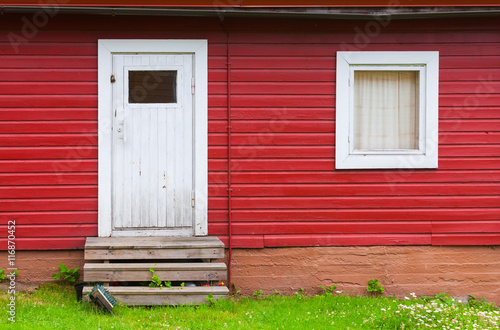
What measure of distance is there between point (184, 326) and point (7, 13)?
13.4ft

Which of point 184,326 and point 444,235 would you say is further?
point 444,235

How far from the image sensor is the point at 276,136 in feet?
23.0

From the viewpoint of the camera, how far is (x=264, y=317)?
6.01 metres

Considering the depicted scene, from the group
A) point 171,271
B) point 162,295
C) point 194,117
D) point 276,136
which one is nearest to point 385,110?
point 276,136

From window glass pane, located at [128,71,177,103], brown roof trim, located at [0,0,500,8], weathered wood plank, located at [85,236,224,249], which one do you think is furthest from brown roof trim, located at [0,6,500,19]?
weathered wood plank, located at [85,236,224,249]

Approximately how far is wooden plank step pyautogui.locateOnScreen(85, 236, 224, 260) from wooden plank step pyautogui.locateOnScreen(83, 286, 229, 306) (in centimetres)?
39

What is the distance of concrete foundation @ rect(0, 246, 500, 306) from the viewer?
6973 mm

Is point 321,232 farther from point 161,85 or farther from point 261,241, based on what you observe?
point 161,85

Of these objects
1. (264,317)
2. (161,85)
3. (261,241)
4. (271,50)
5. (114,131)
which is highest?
(271,50)

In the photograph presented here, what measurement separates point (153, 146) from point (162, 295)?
70.5 inches

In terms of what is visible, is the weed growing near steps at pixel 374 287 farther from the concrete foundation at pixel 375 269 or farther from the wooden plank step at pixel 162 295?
the wooden plank step at pixel 162 295

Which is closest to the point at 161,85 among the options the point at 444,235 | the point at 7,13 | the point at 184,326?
the point at 7,13

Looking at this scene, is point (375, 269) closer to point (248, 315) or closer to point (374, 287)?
point (374, 287)

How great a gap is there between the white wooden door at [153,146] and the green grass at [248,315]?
1.13 m
